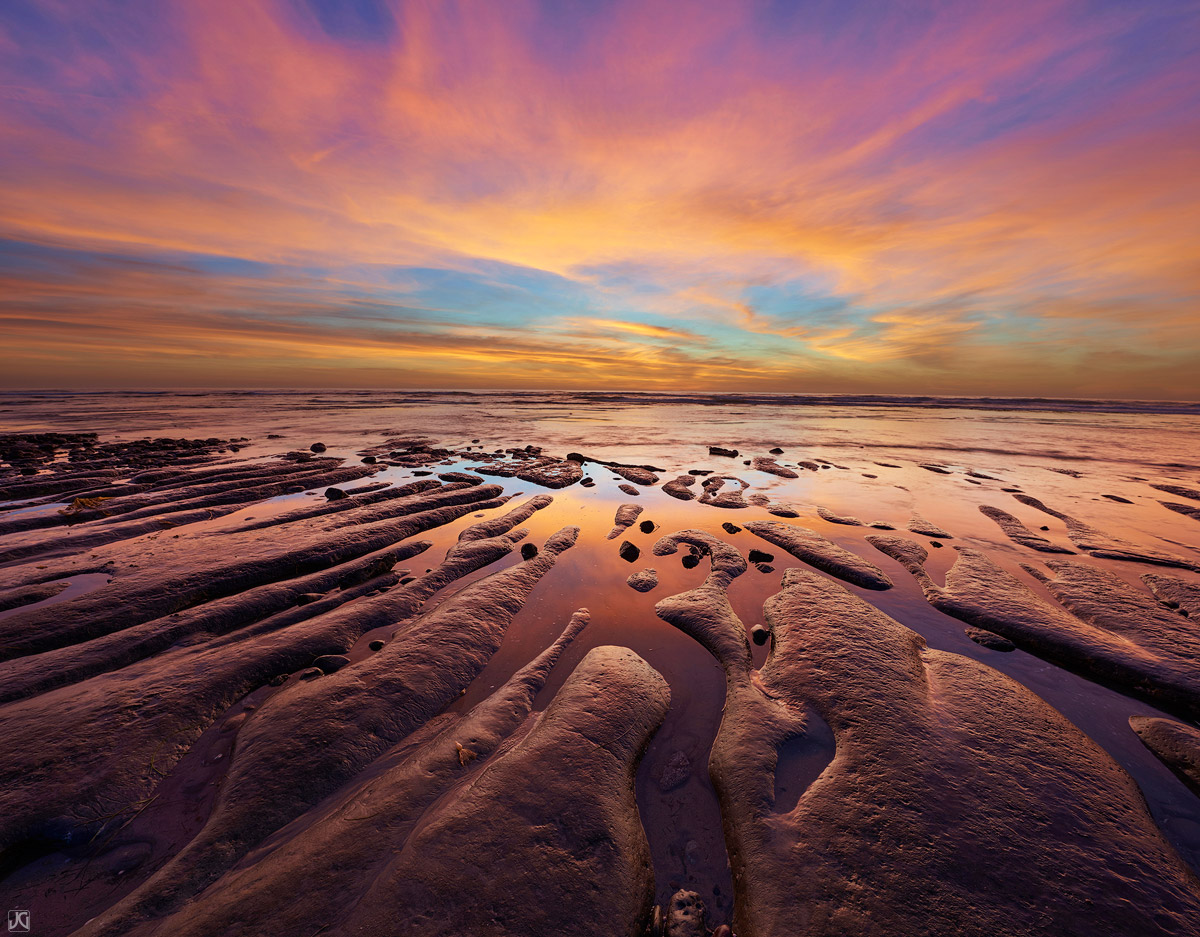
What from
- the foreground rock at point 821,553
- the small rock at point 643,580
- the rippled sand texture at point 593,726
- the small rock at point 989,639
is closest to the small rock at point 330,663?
the rippled sand texture at point 593,726

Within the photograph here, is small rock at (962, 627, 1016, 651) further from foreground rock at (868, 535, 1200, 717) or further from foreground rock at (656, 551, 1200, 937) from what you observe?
foreground rock at (656, 551, 1200, 937)

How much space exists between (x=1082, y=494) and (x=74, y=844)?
18078mm

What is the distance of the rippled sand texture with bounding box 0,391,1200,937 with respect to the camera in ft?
7.34

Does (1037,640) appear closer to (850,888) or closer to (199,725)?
(850,888)

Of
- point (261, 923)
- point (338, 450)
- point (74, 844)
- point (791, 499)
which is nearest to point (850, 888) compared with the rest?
point (261, 923)

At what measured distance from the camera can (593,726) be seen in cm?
331

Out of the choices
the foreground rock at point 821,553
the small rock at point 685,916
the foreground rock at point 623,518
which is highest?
the foreground rock at point 821,553

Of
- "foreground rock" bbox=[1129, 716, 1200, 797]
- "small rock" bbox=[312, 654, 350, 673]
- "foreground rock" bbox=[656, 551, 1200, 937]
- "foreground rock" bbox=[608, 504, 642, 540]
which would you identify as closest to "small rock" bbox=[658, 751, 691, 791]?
Result: "foreground rock" bbox=[656, 551, 1200, 937]

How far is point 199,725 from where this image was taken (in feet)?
11.2

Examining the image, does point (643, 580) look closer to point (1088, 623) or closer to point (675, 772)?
point (675, 772)

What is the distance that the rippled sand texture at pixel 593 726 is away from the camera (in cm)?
224

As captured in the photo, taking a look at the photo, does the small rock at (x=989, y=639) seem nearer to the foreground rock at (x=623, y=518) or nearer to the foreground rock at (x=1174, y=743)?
the foreground rock at (x=1174, y=743)

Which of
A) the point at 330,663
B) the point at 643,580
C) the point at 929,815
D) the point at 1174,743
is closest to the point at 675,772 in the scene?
the point at 929,815

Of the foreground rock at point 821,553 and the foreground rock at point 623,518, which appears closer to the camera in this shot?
the foreground rock at point 821,553
